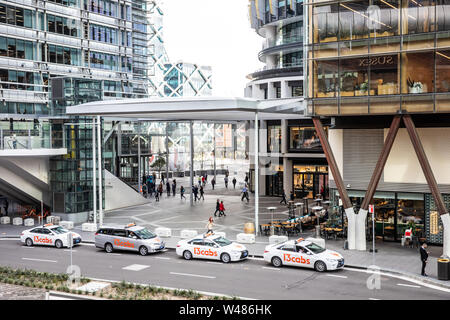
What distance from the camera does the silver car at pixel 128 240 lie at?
27.5 meters

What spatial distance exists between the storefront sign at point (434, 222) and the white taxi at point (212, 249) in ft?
32.3

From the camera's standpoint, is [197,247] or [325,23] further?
[325,23]

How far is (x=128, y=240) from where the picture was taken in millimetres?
27906

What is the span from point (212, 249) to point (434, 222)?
1154 cm

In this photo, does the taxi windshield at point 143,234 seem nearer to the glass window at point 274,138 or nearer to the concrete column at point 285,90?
the glass window at point 274,138

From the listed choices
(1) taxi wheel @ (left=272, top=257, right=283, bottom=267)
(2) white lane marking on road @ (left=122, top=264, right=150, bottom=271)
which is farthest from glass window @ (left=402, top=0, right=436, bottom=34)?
(2) white lane marking on road @ (left=122, top=264, right=150, bottom=271)

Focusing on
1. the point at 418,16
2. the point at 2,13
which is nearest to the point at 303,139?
the point at 418,16

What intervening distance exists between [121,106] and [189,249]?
1081 centimetres

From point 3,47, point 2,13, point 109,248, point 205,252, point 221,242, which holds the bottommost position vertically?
point 109,248

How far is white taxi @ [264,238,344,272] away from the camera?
2322 centimetres

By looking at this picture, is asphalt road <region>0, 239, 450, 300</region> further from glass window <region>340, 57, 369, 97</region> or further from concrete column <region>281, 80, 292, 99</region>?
concrete column <region>281, 80, 292, 99</region>

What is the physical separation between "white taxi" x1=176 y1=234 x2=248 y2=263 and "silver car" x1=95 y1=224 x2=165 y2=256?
1.74 m

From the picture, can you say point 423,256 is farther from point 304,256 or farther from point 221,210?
point 221,210
